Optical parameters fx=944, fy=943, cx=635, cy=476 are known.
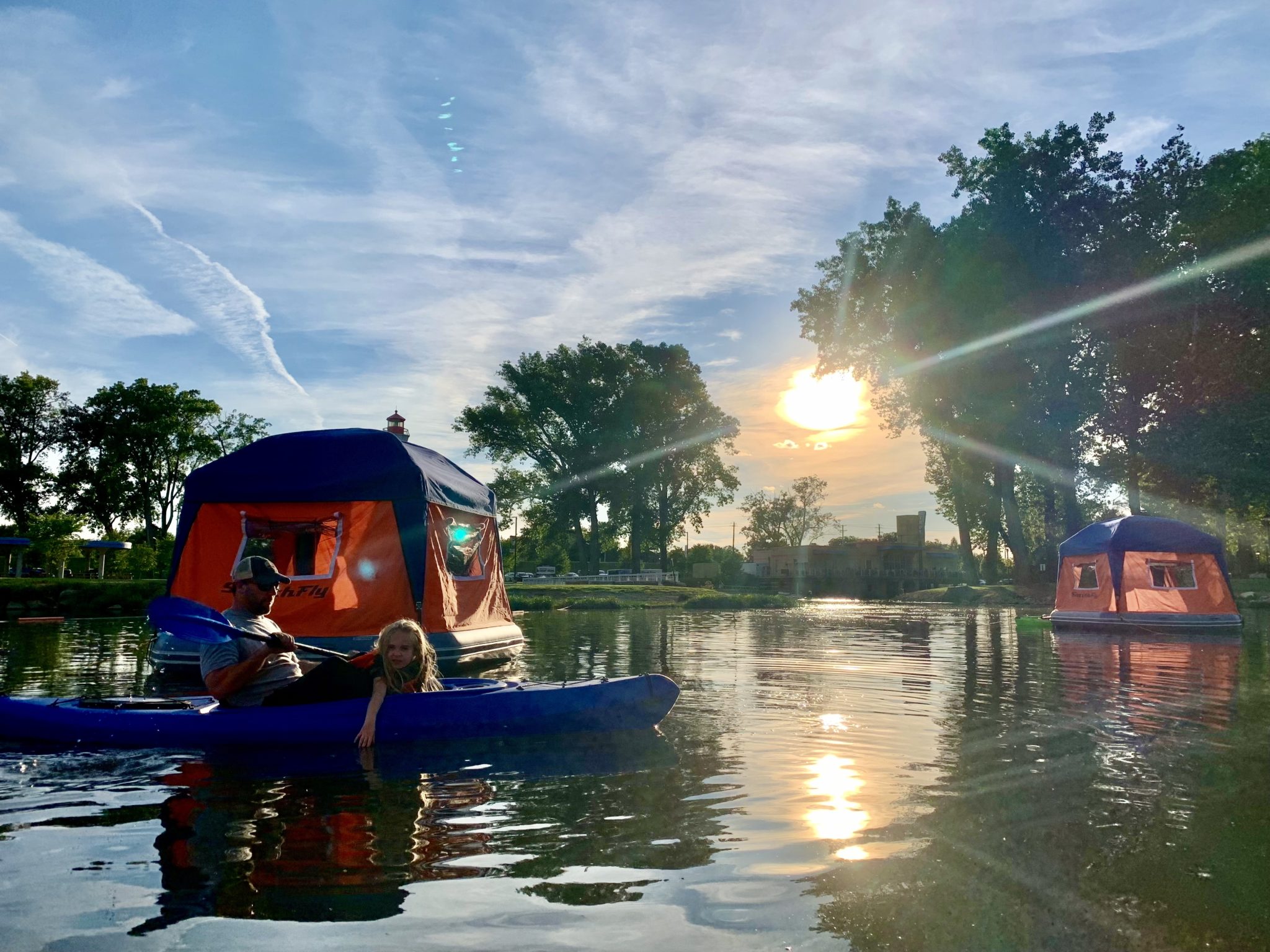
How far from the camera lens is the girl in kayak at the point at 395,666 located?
762 cm

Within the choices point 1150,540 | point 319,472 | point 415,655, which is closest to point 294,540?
point 319,472

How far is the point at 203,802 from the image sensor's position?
601cm

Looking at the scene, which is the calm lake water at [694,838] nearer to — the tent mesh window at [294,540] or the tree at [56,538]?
the tent mesh window at [294,540]

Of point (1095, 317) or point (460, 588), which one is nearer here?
point (460, 588)

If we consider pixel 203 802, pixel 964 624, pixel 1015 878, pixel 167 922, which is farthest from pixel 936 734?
pixel 964 624

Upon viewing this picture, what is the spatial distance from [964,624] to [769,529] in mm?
88040

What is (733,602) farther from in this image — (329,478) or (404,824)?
(404,824)

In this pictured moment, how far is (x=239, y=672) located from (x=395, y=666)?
4.21ft

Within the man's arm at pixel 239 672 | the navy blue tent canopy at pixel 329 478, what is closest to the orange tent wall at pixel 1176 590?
the navy blue tent canopy at pixel 329 478

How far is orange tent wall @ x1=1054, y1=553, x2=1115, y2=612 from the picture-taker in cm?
2355

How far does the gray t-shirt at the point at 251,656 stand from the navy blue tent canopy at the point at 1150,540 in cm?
2109

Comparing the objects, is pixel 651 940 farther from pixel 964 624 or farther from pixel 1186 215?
pixel 1186 215

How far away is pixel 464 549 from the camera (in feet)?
51.4

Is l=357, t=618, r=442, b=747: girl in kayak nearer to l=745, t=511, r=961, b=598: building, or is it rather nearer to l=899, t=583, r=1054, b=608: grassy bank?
l=899, t=583, r=1054, b=608: grassy bank
